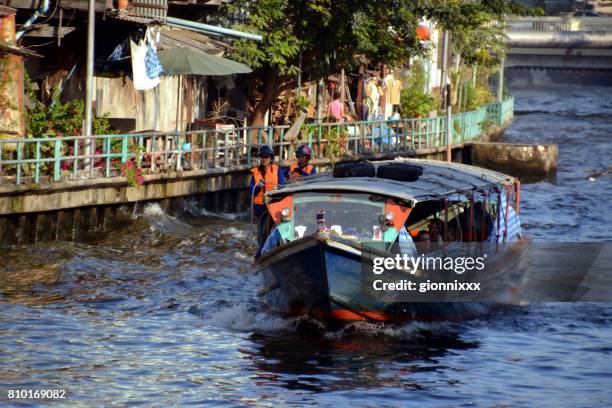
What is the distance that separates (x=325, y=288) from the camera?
48.8ft

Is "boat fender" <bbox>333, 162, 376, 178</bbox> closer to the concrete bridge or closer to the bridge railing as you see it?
the concrete bridge

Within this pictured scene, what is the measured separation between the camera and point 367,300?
15.2m

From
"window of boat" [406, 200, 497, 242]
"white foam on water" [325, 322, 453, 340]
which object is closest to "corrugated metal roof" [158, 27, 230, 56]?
"window of boat" [406, 200, 497, 242]

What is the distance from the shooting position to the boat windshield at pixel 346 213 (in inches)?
594

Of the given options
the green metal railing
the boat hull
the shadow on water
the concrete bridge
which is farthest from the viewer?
the concrete bridge

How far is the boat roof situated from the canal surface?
183 cm

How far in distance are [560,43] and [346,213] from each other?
206 ft

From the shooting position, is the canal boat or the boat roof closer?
the canal boat

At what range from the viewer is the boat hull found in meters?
14.6

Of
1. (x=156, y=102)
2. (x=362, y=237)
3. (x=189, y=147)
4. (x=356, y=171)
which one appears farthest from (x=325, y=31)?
(x=362, y=237)

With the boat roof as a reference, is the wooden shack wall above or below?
above

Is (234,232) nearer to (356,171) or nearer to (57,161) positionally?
(57,161)

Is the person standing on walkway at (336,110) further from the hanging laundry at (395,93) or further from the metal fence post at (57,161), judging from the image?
the metal fence post at (57,161)

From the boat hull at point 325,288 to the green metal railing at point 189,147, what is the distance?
6.50 metres
